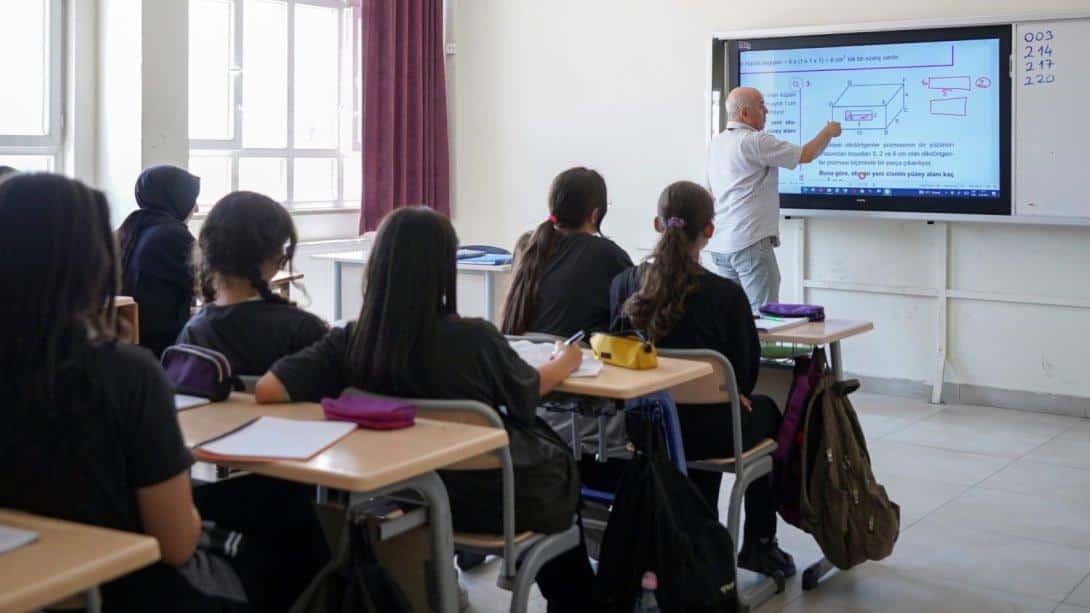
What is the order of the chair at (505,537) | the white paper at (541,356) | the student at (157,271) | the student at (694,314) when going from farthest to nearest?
the student at (157,271) < the student at (694,314) < the white paper at (541,356) < the chair at (505,537)

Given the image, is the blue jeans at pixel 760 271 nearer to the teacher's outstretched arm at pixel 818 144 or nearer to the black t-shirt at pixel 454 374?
the teacher's outstretched arm at pixel 818 144

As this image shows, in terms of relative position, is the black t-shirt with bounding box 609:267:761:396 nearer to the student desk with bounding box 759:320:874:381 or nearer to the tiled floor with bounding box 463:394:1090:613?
the student desk with bounding box 759:320:874:381

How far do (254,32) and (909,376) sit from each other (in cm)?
402

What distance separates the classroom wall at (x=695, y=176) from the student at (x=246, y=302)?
430 cm

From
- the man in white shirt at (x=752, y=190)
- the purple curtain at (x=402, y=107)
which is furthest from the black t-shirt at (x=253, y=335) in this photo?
the purple curtain at (x=402, y=107)

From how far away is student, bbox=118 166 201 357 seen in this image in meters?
4.04

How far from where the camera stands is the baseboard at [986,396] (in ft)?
19.6

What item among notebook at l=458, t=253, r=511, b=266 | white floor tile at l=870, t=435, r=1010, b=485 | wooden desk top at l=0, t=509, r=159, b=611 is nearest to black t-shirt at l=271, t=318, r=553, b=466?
wooden desk top at l=0, t=509, r=159, b=611

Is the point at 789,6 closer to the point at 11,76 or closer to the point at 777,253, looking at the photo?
the point at 777,253

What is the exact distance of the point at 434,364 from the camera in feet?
8.31

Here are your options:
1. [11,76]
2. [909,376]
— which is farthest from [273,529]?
[909,376]

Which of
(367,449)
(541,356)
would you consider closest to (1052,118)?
(541,356)

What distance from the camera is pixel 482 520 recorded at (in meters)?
2.54

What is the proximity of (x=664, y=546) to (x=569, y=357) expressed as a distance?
0.50 metres
